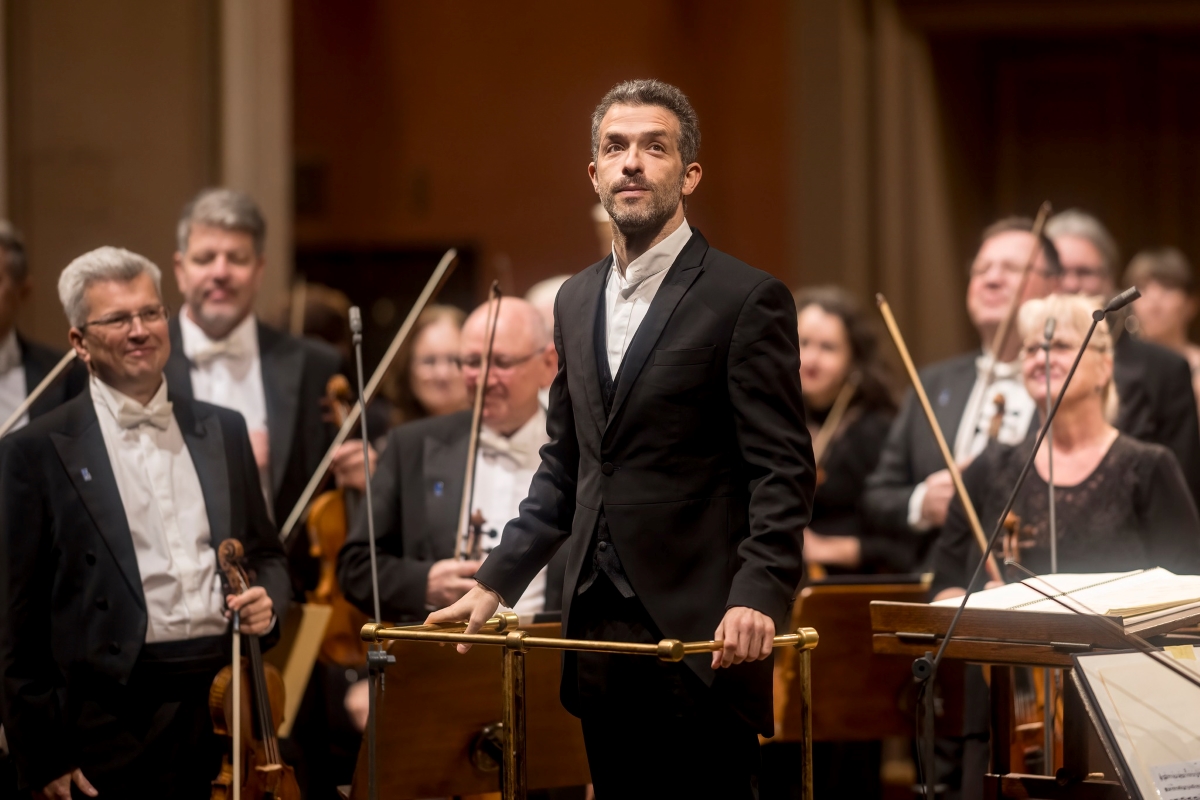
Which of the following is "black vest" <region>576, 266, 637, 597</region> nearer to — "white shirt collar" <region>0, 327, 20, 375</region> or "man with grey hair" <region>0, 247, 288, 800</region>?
"man with grey hair" <region>0, 247, 288, 800</region>

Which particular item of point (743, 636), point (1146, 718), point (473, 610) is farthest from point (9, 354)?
point (1146, 718)

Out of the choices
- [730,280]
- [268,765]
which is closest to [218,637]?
[268,765]

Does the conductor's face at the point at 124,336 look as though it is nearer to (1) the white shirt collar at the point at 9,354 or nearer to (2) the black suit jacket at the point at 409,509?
(2) the black suit jacket at the point at 409,509

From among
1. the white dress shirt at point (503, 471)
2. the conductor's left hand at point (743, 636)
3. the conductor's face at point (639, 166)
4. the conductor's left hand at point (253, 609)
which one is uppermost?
the conductor's face at point (639, 166)

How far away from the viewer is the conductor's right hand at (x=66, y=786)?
2.95 metres

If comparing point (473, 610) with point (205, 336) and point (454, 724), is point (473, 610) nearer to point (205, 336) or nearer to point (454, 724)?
point (454, 724)

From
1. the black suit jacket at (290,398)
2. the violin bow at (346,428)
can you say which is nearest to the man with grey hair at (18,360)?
the black suit jacket at (290,398)

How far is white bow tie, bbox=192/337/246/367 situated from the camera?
4.05 m

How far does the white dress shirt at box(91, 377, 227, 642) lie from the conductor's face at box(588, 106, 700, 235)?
1.30m

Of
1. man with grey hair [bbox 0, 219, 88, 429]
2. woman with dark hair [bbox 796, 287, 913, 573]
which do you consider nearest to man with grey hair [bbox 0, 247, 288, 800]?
man with grey hair [bbox 0, 219, 88, 429]

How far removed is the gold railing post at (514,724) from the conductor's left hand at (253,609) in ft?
3.28

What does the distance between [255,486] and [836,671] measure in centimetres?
151

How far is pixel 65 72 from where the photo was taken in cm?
550

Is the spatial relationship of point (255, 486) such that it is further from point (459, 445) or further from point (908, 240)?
point (908, 240)
